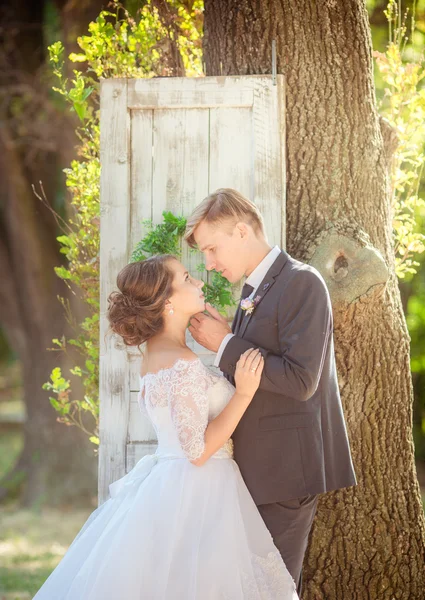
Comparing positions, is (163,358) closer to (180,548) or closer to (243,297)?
(243,297)

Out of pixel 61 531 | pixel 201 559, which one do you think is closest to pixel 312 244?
pixel 201 559

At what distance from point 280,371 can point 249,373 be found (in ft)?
0.39

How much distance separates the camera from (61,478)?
8.70 metres

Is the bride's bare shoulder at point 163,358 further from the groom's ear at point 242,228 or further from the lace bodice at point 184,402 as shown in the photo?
the groom's ear at point 242,228

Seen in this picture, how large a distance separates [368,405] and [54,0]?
6.77 m

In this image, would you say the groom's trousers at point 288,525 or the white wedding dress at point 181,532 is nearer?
the white wedding dress at point 181,532

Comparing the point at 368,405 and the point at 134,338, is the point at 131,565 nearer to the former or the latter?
the point at 134,338

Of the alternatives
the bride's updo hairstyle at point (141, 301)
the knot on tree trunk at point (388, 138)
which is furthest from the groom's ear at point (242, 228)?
the knot on tree trunk at point (388, 138)

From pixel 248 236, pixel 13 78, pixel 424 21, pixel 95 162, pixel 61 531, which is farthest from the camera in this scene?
pixel 13 78

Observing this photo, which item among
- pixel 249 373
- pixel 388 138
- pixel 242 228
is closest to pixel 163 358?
pixel 249 373

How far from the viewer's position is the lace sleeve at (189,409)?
2912mm

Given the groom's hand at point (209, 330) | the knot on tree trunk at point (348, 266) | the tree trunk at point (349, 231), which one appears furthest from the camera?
the tree trunk at point (349, 231)

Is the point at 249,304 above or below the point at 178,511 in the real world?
above

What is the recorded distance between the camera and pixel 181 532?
9.52 ft
